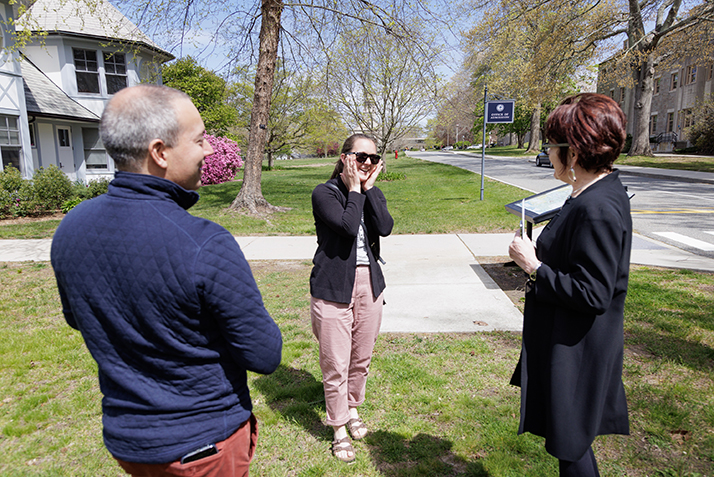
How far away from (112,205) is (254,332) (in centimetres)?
54

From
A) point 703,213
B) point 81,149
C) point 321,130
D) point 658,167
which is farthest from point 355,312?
point 321,130

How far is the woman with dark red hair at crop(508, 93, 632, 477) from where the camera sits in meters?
1.68

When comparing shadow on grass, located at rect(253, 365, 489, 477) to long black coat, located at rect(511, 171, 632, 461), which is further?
shadow on grass, located at rect(253, 365, 489, 477)

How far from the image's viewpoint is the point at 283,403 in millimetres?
3471

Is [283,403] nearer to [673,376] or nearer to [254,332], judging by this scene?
[254,332]

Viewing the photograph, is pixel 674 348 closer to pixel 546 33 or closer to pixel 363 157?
pixel 363 157

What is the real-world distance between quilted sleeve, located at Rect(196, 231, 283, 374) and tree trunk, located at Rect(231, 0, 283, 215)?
1041 cm

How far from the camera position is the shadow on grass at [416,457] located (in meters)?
2.71

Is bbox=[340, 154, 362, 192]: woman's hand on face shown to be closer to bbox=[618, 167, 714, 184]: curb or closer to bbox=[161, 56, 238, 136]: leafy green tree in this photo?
bbox=[618, 167, 714, 184]: curb

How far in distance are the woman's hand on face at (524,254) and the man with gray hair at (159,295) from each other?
3.56ft

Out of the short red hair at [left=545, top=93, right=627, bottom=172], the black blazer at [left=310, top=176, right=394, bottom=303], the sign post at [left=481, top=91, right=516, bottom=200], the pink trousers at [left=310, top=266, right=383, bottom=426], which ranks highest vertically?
the sign post at [left=481, top=91, right=516, bottom=200]

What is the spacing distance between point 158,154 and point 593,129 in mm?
1547

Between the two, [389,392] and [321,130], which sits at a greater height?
[321,130]

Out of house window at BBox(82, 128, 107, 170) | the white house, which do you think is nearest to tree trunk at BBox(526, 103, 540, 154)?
the white house
